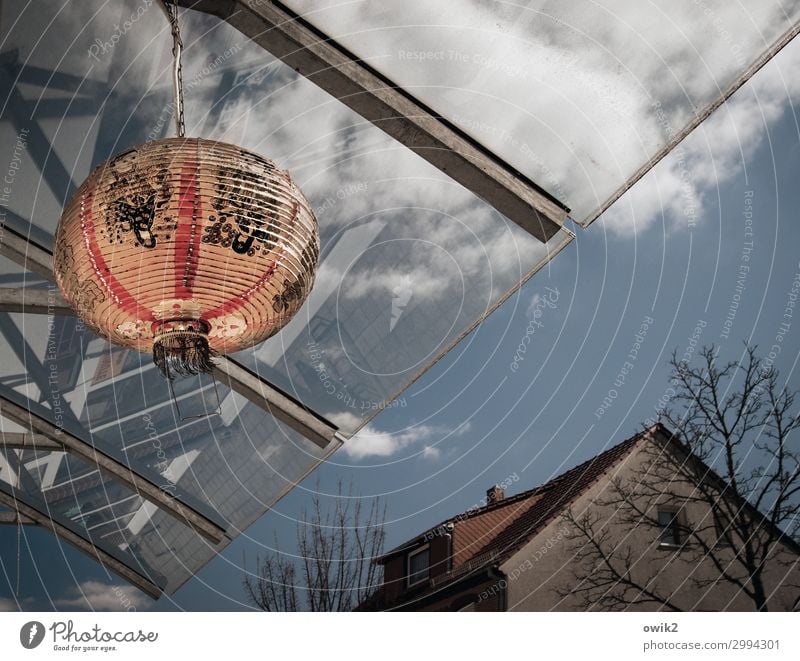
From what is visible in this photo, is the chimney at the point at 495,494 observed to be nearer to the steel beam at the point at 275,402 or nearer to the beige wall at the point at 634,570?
the beige wall at the point at 634,570

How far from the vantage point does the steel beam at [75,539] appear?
640cm

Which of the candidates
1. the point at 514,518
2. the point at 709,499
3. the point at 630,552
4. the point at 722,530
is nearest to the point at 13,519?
the point at 630,552

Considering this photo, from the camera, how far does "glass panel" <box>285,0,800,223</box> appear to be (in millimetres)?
2539

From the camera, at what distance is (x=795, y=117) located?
14.2 feet

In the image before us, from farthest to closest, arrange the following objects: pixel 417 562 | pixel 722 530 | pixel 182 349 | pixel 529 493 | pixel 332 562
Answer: pixel 417 562
pixel 332 562
pixel 529 493
pixel 722 530
pixel 182 349

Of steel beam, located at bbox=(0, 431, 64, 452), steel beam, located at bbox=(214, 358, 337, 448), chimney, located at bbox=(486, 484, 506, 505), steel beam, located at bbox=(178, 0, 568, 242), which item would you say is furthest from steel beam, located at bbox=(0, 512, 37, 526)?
chimney, located at bbox=(486, 484, 506, 505)

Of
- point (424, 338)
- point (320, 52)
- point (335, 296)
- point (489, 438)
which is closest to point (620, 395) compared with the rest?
point (489, 438)

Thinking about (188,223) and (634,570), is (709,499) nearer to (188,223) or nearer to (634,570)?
(634,570)

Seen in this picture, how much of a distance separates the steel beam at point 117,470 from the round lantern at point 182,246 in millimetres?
3395

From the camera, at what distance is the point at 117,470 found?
5141 millimetres

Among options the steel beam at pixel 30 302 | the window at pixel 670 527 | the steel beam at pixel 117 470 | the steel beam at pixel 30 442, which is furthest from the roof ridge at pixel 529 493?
the steel beam at pixel 30 302

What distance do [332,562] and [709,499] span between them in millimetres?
4846

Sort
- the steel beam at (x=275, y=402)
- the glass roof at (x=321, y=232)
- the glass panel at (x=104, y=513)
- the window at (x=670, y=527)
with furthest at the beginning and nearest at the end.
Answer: the window at (x=670, y=527) → the glass panel at (x=104, y=513) → the steel beam at (x=275, y=402) → the glass roof at (x=321, y=232)

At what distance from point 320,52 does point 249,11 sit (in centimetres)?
25
